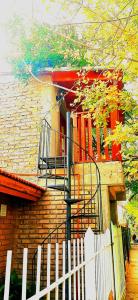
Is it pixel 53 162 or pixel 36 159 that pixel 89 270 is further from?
pixel 36 159

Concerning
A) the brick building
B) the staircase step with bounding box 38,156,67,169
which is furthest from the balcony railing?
the staircase step with bounding box 38,156,67,169

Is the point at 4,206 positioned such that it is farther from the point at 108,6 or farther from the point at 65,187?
the point at 108,6

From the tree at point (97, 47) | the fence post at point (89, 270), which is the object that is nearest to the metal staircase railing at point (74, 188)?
the tree at point (97, 47)

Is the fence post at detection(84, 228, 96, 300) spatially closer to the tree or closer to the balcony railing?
the tree

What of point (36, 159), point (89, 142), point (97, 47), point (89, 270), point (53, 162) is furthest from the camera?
point (36, 159)

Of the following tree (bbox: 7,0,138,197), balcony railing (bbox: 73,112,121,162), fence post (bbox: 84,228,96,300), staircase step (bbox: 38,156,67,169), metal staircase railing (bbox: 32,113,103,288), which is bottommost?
fence post (bbox: 84,228,96,300)

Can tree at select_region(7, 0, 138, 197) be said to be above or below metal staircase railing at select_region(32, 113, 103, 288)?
above

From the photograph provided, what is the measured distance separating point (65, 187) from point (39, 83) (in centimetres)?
386

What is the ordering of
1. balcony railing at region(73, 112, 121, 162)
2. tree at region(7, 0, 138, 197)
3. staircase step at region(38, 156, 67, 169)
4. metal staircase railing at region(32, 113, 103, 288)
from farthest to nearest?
balcony railing at region(73, 112, 121, 162), staircase step at region(38, 156, 67, 169), metal staircase railing at region(32, 113, 103, 288), tree at region(7, 0, 138, 197)

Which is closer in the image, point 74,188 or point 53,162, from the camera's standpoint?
point 74,188

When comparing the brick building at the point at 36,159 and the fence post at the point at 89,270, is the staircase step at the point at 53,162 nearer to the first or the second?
the brick building at the point at 36,159

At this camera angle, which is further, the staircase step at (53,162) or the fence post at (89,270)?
the staircase step at (53,162)

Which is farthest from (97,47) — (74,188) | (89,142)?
(74,188)

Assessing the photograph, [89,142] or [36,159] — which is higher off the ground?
[89,142]
